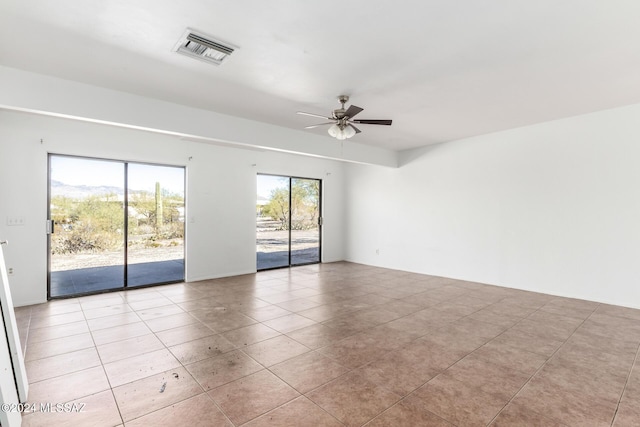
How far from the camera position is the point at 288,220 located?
768 cm

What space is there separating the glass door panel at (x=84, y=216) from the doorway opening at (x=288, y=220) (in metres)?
2.76

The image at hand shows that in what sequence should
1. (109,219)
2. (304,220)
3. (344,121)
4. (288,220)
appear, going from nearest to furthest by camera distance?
1. (344,121)
2. (109,219)
3. (288,220)
4. (304,220)

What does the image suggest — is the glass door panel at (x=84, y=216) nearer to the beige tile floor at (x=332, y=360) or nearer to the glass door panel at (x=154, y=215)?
the glass door panel at (x=154, y=215)

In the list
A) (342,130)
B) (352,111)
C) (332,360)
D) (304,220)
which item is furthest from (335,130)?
(304,220)

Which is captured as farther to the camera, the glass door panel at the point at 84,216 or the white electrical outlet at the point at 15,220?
the glass door panel at the point at 84,216

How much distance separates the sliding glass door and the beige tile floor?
79 cm

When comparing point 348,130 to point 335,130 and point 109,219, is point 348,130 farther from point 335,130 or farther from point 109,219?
point 109,219

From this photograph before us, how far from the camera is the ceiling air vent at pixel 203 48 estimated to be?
2621mm

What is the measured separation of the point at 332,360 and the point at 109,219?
4.70 meters

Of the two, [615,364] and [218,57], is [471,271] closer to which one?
[615,364]

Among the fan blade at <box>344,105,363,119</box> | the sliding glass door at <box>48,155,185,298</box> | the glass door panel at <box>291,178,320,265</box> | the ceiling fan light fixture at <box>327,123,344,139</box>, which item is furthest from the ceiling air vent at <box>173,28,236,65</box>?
the glass door panel at <box>291,178,320,265</box>

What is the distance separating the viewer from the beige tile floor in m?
2.16

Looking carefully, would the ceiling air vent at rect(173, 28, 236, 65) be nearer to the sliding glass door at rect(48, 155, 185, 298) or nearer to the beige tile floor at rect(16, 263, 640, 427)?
the beige tile floor at rect(16, 263, 640, 427)

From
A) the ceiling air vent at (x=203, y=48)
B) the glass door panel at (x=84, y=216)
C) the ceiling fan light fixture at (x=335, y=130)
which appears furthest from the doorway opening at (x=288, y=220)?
the ceiling air vent at (x=203, y=48)
